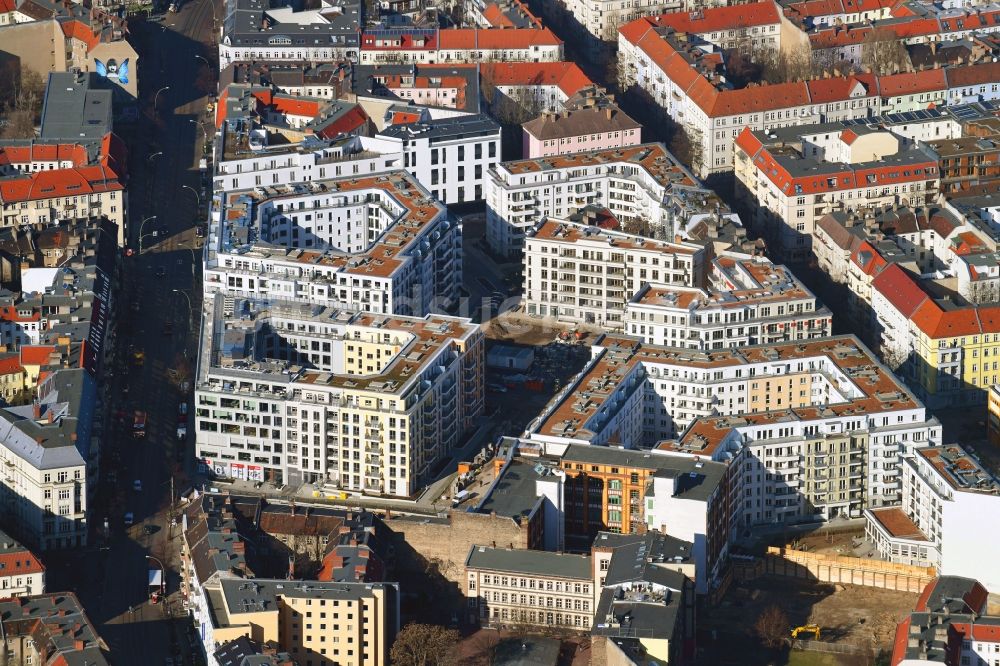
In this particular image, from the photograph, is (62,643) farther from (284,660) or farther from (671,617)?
(671,617)

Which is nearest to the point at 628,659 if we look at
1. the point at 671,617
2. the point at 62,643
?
the point at 671,617

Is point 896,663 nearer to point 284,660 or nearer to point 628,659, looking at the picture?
point 628,659

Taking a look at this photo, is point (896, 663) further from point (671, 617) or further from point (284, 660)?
point (284, 660)

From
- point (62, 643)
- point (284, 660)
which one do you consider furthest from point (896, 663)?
point (62, 643)

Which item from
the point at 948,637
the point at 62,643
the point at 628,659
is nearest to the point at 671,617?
the point at 628,659

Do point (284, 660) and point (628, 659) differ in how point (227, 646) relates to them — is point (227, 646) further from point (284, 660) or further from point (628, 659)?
point (628, 659)

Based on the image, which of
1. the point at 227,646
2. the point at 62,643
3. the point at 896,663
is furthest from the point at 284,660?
the point at 896,663

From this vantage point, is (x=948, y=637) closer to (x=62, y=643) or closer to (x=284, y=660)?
(x=284, y=660)
